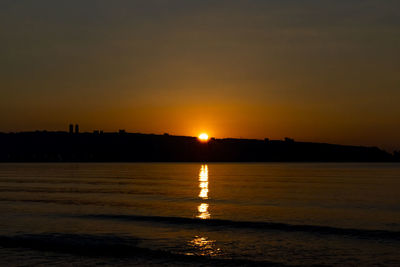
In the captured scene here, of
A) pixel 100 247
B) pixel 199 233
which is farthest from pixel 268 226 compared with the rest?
pixel 100 247

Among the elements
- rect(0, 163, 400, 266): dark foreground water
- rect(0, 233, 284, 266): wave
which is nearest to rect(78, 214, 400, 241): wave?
rect(0, 163, 400, 266): dark foreground water

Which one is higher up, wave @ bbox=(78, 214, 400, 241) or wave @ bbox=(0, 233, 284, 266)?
wave @ bbox=(78, 214, 400, 241)

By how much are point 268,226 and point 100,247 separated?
40.5 ft

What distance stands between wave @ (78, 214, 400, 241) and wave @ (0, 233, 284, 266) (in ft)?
24.8

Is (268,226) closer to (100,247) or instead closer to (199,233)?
(199,233)

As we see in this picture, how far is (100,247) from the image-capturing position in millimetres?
26094

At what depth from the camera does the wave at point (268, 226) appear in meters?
30.4

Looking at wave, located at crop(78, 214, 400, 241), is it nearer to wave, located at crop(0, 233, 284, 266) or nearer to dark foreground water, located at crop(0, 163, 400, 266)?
dark foreground water, located at crop(0, 163, 400, 266)

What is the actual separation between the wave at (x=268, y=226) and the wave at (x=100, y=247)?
7571mm

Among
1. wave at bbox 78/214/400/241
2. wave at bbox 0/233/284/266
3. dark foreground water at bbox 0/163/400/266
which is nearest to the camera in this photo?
wave at bbox 0/233/284/266

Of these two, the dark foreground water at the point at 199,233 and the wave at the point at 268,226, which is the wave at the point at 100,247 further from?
the wave at the point at 268,226

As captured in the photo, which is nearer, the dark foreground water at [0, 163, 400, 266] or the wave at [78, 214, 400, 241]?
the dark foreground water at [0, 163, 400, 266]

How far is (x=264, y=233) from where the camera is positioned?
101 feet

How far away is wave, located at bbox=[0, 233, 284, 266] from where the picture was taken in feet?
76.1
